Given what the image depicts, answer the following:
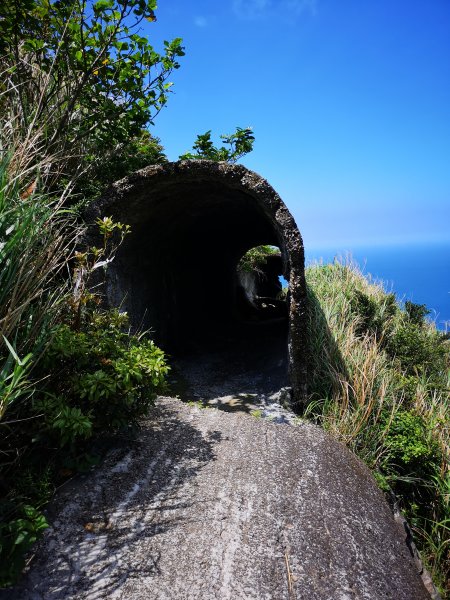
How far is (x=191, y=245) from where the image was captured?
26.9ft

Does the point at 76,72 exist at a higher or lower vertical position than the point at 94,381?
higher

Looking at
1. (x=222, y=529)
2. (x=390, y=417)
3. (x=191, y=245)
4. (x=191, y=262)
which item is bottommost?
(x=222, y=529)

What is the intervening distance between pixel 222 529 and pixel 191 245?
5941 millimetres

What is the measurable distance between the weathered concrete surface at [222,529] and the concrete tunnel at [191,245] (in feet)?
4.95

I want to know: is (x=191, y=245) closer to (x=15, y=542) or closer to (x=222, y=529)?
(x=222, y=529)

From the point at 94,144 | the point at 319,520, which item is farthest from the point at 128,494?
the point at 94,144

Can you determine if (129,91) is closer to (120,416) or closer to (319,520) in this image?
(120,416)

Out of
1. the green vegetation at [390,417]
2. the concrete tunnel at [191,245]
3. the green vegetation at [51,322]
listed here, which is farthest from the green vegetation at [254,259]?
the green vegetation at [51,322]

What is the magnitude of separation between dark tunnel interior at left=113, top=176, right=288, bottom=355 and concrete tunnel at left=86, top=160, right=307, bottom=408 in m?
0.02

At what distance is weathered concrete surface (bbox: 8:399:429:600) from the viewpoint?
2.43m

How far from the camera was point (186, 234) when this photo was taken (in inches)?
297

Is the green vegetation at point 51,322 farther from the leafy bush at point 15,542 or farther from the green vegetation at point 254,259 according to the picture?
the green vegetation at point 254,259

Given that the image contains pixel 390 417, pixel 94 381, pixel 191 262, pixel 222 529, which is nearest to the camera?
pixel 222 529

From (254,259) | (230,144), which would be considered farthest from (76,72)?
(254,259)
